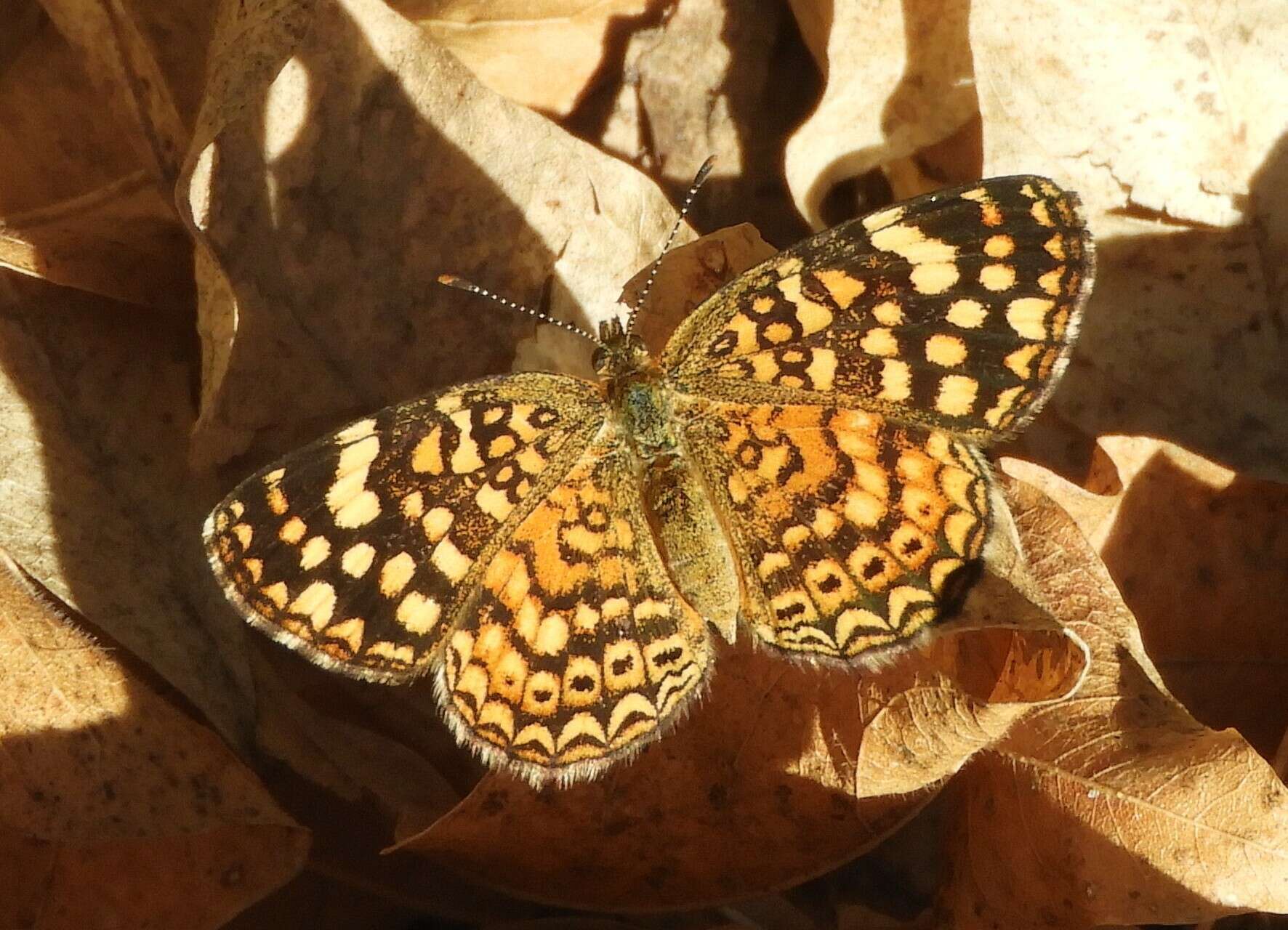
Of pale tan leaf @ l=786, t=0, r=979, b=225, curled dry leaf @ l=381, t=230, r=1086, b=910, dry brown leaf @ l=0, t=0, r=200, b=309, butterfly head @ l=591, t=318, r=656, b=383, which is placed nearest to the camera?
curled dry leaf @ l=381, t=230, r=1086, b=910

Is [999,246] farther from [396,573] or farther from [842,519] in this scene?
[396,573]

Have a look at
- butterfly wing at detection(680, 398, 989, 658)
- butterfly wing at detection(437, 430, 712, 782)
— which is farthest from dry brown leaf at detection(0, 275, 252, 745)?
butterfly wing at detection(680, 398, 989, 658)

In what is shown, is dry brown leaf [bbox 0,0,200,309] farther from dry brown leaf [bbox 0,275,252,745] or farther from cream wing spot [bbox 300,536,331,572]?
cream wing spot [bbox 300,536,331,572]

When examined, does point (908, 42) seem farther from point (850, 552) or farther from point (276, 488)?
point (276, 488)

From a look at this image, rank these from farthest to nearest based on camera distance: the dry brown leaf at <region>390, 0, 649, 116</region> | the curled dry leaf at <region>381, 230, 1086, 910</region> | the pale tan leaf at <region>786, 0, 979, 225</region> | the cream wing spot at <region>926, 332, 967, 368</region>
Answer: the dry brown leaf at <region>390, 0, 649, 116</region> < the pale tan leaf at <region>786, 0, 979, 225</region> < the curled dry leaf at <region>381, 230, 1086, 910</region> < the cream wing spot at <region>926, 332, 967, 368</region>

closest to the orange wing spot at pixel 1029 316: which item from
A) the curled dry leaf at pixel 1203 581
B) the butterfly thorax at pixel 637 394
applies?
the curled dry leaf at pixel 1203 581

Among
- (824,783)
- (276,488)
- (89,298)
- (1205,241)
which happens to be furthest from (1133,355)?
(89,298)
